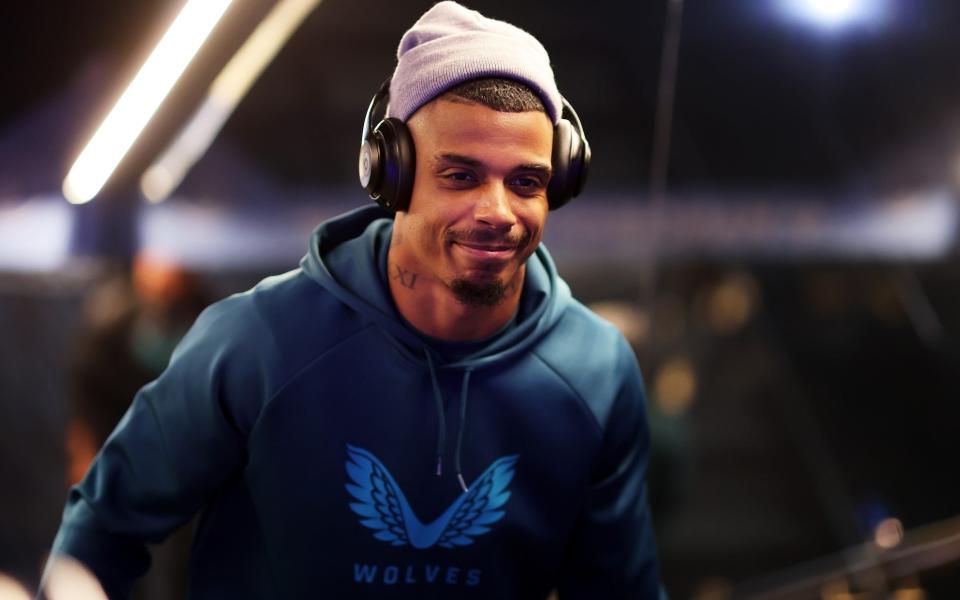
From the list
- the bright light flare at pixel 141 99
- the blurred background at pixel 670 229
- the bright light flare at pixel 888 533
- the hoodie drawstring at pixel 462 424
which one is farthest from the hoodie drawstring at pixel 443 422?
the bright light flare at pixel 888 533

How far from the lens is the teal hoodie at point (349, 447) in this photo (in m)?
1.20

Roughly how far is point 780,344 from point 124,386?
2.02 meters

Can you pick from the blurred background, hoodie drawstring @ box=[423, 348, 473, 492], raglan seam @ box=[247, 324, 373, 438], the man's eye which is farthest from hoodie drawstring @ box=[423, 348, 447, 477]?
the blurred background

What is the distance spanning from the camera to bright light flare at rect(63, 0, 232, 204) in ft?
4.19

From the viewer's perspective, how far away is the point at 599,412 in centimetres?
129

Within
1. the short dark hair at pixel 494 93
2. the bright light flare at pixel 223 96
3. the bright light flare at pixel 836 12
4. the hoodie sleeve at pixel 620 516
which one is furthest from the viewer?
the bright light flare at pixel 836 12

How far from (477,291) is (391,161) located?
0.16m

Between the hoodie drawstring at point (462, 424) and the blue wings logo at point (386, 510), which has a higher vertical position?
the hoodie drawstring at point (462, 424)

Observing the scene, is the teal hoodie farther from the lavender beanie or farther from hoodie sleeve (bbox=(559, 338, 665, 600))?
the lavender beanie

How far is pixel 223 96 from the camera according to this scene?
4.94 feet

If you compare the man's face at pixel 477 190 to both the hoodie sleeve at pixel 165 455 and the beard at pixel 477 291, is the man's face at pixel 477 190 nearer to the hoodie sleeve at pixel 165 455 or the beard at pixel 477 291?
the beard at pixel 477 291

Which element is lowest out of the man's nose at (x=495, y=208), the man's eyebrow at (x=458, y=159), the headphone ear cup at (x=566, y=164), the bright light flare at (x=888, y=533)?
the man's nose at (x=495, y=208)

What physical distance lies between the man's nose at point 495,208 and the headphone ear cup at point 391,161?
84 mm

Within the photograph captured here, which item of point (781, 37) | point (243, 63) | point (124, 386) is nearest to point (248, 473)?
point (124, 386)
